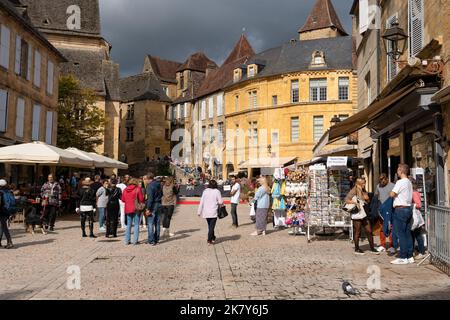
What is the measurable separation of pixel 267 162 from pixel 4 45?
24558 millimetres

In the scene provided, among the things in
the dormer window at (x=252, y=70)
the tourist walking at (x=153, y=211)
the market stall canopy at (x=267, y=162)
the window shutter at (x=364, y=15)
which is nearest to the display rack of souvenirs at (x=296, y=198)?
the tourist walking at (x=153, y=211)

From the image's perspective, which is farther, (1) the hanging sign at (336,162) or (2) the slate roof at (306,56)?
(2) the slate roof at (306,56)

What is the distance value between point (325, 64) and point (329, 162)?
2994 cm

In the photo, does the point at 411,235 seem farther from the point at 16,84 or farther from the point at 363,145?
the point at 16,84

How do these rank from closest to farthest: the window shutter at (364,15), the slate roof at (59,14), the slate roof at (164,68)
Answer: the window shutter at (364,15), the slate roof at (59,14), the slate roof at (164,68)

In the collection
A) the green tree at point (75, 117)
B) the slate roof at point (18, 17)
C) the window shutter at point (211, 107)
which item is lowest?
the green tree at point (75, 117)

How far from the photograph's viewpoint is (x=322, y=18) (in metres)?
53.0

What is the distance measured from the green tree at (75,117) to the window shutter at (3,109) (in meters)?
13.9

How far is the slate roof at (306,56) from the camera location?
1565 inches

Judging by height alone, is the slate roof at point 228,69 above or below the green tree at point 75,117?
above

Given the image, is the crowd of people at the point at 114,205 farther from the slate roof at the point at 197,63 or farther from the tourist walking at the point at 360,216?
the slate roof at the point at 197,63

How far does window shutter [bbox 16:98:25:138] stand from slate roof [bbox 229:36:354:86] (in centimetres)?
2420
